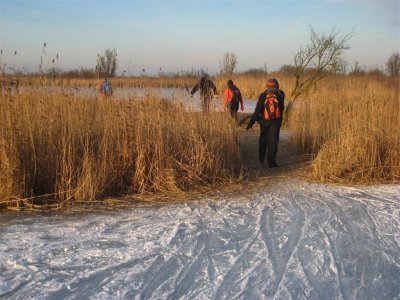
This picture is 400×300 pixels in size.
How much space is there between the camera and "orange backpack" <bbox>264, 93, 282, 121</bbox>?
8.28 m

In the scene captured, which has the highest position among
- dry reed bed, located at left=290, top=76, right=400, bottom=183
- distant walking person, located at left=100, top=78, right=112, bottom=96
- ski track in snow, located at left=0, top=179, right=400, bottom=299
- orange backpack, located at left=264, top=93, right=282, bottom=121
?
distant walking person, located at left=100, top=78, right=112, bottom=96

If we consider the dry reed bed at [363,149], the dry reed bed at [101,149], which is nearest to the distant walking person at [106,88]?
the dry reed bed at [101,149]

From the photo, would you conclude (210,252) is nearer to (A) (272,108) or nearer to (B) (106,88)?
(B) (106,88)

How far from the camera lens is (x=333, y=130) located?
9.16 meters

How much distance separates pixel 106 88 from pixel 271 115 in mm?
3177

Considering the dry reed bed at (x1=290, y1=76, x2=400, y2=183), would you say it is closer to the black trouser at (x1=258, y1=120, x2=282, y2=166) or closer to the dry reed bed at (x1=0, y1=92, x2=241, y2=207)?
the black trouser at (x1=258, y1=120, x2=282, y2=166)

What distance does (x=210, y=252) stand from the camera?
4254 millimetres

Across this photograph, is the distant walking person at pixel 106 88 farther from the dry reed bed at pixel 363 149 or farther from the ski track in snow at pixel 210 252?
the dry reed bed at pixel 363 149

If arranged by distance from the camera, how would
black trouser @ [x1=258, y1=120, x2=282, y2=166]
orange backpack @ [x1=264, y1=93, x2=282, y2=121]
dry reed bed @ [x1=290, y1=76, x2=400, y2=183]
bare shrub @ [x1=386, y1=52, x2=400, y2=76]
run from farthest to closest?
bare shrub @ [x1=386, y1=52, x2=400, y2=76] → black trouser @ [x1=258, y1=120, x2=282, y2=166] → orange backpack @ [x1=264, y1=93, x2=282, y2=121] → dry reed bed @ [x1=290, y1=76, x2=400, y2=183]

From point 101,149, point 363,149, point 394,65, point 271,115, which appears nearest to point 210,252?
point 101,149

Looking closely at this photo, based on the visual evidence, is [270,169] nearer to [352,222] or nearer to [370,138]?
[370,138]

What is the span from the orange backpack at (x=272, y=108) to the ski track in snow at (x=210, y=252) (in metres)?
2.58

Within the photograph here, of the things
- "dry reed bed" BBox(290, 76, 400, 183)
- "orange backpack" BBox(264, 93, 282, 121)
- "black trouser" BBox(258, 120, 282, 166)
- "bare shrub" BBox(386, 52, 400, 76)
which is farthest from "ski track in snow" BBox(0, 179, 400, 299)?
"bare shrub" BBox(386, 52, 400, 76)

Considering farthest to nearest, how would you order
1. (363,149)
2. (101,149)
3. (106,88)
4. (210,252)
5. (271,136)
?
(271,136) < (106,88) < (363,149) < (101,149) < (210,252)
